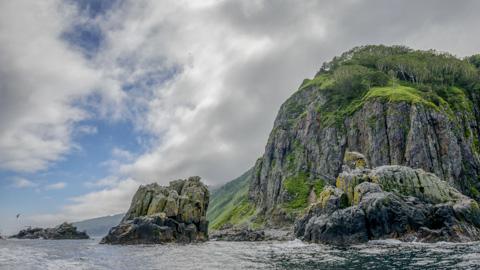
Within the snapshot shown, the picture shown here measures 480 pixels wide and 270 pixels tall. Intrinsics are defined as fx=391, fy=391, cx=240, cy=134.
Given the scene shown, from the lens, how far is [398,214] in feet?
301

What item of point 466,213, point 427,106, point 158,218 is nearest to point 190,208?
point 158,218

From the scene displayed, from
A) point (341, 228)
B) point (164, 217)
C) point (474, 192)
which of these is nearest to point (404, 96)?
point (474, 192)

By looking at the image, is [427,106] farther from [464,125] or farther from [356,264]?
[356,264]

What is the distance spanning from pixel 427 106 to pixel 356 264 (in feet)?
490

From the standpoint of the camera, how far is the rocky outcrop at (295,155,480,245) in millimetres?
87625

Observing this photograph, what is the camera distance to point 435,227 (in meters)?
90.5

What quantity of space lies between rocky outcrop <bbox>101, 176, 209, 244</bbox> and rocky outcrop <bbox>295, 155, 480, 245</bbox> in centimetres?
4774

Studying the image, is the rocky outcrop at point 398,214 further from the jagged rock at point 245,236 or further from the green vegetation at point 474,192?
the green vegetation at point 474,192

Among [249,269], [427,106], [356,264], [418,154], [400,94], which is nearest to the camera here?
[249,269]

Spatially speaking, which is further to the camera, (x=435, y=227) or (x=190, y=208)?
(x=190, y=208)

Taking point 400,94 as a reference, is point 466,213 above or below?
below

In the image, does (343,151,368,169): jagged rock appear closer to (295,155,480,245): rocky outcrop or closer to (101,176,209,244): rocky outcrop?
(295,155,480,245): rocky outcrop

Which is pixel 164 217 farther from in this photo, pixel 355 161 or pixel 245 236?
pixel 355 161

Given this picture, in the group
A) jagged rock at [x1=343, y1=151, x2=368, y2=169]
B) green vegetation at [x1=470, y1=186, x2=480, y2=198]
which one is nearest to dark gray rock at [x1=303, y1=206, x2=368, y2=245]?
jagged rock at [x1=343, y1=151, x2=368, y2=169]
